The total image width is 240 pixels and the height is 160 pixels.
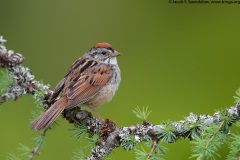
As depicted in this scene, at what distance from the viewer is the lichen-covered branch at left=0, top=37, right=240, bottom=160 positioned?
11.8ft

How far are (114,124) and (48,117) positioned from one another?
0.40m

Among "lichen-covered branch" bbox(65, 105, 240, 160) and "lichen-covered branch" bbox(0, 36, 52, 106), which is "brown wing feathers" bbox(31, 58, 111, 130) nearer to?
"lichen-covered branch" bbox(0, 36, 52, 106)

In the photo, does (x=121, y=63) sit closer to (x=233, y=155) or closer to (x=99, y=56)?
(x=99, y=56)

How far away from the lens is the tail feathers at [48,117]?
154 inches

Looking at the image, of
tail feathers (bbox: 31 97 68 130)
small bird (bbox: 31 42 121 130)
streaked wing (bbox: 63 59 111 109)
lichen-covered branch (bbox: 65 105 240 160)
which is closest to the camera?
lichen-covered branch (bbox: 65 105 240 160)

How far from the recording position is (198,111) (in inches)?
196

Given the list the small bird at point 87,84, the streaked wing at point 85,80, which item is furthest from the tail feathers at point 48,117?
the streaked wing at point 85,80

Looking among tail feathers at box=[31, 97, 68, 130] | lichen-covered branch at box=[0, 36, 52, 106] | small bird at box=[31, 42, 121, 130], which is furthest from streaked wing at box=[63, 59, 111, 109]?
lichen-covered branch at box=[0, 36, 52, 106]

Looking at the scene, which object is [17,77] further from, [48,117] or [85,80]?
[85,80]

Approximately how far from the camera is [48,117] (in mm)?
3949

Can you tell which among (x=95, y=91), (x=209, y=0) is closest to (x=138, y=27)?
(x=209, y=0)

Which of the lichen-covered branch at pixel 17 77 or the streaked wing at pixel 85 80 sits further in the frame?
the streaked wing at pixel 85 80

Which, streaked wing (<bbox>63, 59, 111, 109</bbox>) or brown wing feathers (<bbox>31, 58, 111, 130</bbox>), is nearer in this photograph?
brown wing feathers (<bbox>31, 58, 111, 130</bbox>)

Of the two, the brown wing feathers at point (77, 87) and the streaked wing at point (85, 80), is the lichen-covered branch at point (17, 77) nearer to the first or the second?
the brown wing feathers at point (77, 87)
